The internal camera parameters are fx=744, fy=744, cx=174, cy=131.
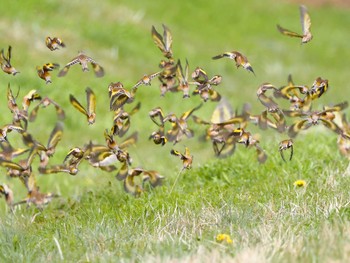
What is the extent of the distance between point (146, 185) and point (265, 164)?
4.07 feet

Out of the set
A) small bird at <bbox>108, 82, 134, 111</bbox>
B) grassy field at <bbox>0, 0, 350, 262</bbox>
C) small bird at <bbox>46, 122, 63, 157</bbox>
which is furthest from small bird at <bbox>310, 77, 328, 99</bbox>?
small bird at <bbox>46, 122, 63, 157</bbox>

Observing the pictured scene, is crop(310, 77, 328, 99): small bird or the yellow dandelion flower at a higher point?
crop(310, 77, 328, 99): small bird

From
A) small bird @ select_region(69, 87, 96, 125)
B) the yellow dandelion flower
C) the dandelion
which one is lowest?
the dandelion

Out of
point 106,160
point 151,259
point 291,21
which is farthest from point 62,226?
point 291,21

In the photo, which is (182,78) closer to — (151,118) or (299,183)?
(151,118)

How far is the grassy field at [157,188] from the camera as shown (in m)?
4.34

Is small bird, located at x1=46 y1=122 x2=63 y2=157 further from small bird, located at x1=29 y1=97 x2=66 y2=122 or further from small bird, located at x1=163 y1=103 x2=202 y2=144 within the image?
small bird, located at x1=163 y1=103 x2=202 y2=144

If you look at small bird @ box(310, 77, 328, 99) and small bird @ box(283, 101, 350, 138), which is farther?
small bird @ box(283, 101, 350, 138)

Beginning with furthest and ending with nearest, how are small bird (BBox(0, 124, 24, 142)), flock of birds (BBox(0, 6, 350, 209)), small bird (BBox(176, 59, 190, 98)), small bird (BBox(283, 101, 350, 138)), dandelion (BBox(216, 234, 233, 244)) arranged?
small bird (BBox(283, 101, 350, 138)), small bird (BBox(176, 59, 190, 98)), flock of birds (BBox(0, 6, 350, 209)), small bird (BBox(0, 124, 24, 142)), dandelion (BBox(216, 234, 233, 244))

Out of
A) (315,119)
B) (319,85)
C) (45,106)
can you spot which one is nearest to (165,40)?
(45,106)

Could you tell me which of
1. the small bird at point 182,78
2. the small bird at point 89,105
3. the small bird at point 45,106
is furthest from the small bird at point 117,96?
the small bird at point 45,106

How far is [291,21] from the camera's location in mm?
25500

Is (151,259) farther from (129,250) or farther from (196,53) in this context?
(196,53)

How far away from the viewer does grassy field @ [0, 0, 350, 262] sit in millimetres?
4344
